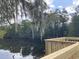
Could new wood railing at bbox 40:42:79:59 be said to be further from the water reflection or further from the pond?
the pond

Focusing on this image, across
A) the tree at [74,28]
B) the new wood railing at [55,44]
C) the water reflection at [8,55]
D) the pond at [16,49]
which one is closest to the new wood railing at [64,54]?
the new wood railing at [55,44]

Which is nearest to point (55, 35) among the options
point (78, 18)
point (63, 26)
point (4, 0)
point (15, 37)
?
point (63, 26)

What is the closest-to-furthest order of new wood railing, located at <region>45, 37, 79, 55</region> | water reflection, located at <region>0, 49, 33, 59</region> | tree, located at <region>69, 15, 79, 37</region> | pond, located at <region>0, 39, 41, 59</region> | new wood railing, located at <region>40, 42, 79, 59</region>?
1. new wood railing, located at <region>40, 42, 79, 59</region>
2. new wood railing, located at <region>45, 37, 79, 55</region>
3. water reflection, located at <region>0, 49, 33, 59</region>
4. pond, located at <region>0, 39, 41, 59</region>
5. tree, located at <region>69, 15, 79, 37</region>

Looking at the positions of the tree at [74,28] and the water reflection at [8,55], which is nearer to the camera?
the water reflection at [8,55]

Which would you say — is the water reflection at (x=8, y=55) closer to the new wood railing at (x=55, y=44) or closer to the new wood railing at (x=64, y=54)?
the new wood railing at (x=55, y=44)

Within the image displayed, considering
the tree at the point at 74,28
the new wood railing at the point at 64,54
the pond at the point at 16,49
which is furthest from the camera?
the tree at the point at 74,28

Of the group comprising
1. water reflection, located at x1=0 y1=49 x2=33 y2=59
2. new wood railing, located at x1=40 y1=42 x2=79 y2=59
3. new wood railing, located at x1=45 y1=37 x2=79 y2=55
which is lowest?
water reflection, located at x1=0 y1=49 x2=33 y2=59

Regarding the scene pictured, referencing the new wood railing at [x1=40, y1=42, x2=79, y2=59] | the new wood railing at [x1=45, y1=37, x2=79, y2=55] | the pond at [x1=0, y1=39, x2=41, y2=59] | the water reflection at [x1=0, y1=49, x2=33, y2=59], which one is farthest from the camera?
the pond at [x1=0, y1=39, x2=41, y2=59]

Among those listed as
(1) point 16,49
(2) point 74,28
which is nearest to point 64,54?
(1) point 16,49

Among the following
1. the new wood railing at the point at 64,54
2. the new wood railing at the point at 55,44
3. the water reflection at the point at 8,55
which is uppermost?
the new wood railing at the point at 64,54

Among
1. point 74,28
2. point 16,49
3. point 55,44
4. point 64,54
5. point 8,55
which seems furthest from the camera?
point 74,28

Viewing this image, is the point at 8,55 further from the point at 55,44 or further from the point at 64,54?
the point at 64,54

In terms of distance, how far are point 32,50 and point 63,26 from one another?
1.90 meters

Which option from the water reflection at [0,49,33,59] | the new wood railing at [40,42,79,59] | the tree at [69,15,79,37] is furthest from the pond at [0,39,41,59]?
the new wood railing at [40,42,79,59]
